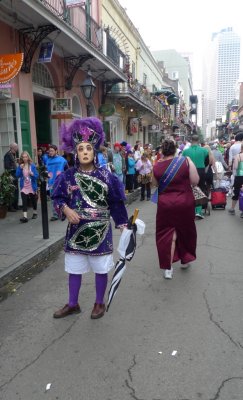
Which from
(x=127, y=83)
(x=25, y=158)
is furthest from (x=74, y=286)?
(x=127, y=83)

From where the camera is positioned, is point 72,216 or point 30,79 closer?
point 72,216

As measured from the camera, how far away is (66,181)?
3459mm

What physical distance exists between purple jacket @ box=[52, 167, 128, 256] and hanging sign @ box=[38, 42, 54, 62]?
7150mm

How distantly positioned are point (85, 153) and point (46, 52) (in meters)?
7.36

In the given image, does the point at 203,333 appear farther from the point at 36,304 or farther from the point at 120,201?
the point at 36,304

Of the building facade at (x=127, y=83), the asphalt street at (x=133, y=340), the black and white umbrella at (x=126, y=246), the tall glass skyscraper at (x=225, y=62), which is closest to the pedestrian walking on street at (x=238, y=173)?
the asphalt street at (x=133, y=340)

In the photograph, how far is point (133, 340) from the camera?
319 centimetres

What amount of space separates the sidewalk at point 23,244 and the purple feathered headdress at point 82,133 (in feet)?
6.67

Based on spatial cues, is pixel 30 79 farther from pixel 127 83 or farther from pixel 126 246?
pixel 127 83

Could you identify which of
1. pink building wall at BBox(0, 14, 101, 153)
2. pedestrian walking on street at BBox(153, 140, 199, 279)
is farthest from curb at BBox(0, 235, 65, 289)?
pink building wall at BBox(0, 14, 101, 153)

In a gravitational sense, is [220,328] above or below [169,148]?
below

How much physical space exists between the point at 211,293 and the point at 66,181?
204 centimetres

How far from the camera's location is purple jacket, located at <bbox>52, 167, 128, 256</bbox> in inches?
134

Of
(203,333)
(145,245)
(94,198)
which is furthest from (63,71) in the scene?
(203,333)
